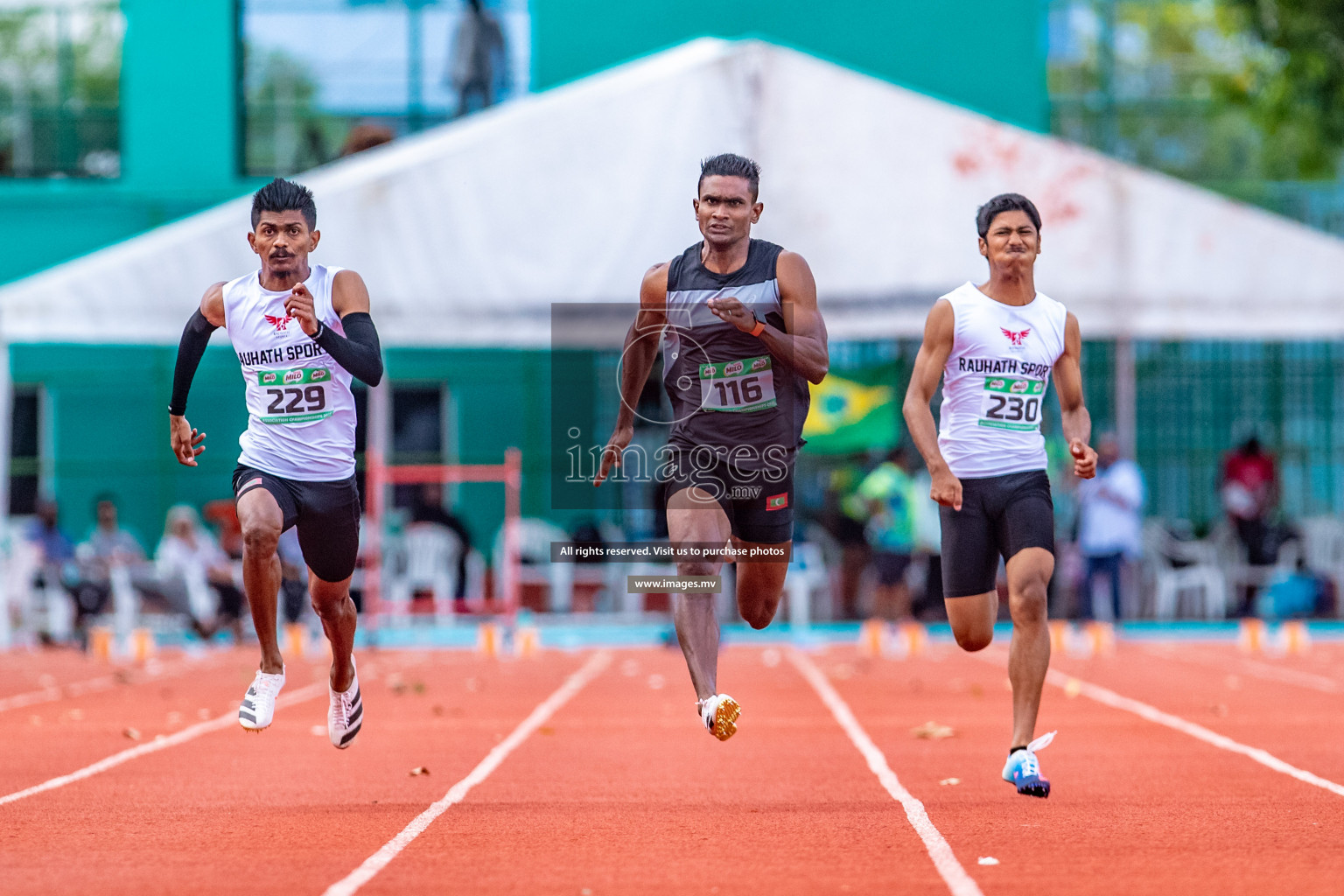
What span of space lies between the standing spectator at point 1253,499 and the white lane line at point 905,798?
25.4ft

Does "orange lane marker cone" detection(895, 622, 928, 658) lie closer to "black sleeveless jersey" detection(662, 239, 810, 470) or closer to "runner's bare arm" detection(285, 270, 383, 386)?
"black sleeveless jersey" detection(662, 239, 810, 470)

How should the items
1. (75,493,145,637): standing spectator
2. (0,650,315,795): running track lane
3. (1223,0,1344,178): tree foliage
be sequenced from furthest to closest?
(1223,0,1344,178): tree foliage < (75,493,145,637): standing spectator < (0,650,315,795): running track lane

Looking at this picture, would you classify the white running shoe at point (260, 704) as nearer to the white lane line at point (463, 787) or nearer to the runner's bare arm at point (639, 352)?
the white lane line at point (463, 787)

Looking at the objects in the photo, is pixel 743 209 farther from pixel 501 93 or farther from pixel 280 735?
pixel 501 93

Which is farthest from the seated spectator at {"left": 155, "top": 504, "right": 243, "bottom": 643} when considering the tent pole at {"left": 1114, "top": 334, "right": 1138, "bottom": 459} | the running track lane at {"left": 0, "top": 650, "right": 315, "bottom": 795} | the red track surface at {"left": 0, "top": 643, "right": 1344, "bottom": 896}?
the tent pole at {"left": 1114, "top": 334, "right": 1138, "bottom": 459}

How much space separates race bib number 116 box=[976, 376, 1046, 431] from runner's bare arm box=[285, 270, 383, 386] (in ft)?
7.49

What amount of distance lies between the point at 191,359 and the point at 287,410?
437 mm

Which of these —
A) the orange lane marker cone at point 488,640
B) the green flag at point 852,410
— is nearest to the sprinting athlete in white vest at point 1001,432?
the orange lane marker cone at point 488,640

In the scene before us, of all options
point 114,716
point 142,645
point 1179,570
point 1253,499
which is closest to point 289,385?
point 114,716

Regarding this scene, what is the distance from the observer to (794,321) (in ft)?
22.8

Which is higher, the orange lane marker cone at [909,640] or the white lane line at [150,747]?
the white lane line at [150,747]

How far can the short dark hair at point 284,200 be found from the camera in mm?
7066

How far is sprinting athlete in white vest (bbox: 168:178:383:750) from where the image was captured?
23.2 feet

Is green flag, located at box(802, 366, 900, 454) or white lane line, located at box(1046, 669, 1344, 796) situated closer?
white lane line, located at box(1046, 669, 1344, 796)
